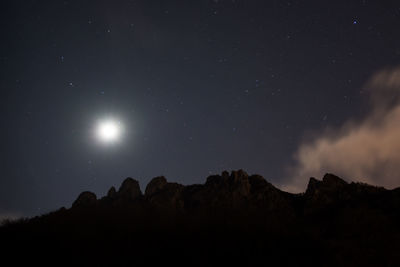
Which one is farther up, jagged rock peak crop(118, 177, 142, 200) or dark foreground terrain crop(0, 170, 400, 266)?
jagged rock peak crop(118, 177, 142, 200)

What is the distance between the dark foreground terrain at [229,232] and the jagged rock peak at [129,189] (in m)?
2.54

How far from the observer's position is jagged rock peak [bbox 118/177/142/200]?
40.3 meters

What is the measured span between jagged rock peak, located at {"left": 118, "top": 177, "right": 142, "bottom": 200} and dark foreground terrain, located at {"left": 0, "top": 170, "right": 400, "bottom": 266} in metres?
2.54

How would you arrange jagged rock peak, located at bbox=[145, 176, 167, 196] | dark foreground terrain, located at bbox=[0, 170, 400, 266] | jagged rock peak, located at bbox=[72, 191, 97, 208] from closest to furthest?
dark foreground terrain, located at bbox=[0, 170, 400, 266]
jagged rock peak, located at bbox=[72, 191, 97, 208]
jagged rock peak, located at bbox=[145, 176, 167, 196]

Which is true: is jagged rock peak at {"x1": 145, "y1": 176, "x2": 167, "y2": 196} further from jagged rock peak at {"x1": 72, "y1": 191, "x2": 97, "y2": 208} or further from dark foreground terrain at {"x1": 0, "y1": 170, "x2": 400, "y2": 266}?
jagged rock peak at {"x1": 72, "y1": 191, "x2": 97, "y2": 208}

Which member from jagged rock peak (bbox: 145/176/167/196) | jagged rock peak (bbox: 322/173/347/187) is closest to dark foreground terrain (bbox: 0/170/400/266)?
jagged rock peak (bbox: 322/173/347/187)

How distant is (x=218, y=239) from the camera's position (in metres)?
→ 18.2

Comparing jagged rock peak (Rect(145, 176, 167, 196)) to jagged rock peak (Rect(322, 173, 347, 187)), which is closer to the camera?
jagged rock peak (Rect(322, 173, 347, 187))

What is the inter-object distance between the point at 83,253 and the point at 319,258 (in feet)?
51.2

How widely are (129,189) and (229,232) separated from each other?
25.5m

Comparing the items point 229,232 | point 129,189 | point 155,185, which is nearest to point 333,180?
point 229,232

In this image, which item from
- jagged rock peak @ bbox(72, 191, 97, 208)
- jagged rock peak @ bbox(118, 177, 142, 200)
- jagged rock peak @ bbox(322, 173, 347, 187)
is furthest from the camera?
jagged rock peak @ bbox(118, 177, 142, 200)

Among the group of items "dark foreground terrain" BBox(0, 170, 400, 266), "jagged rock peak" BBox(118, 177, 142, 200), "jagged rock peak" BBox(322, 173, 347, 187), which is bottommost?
"dark foreground terrain" BBox(0, 170, 400, 266)

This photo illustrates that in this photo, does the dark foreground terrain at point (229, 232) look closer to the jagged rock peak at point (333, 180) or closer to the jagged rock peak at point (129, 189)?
the jagged rock peak at point (333, 180)
